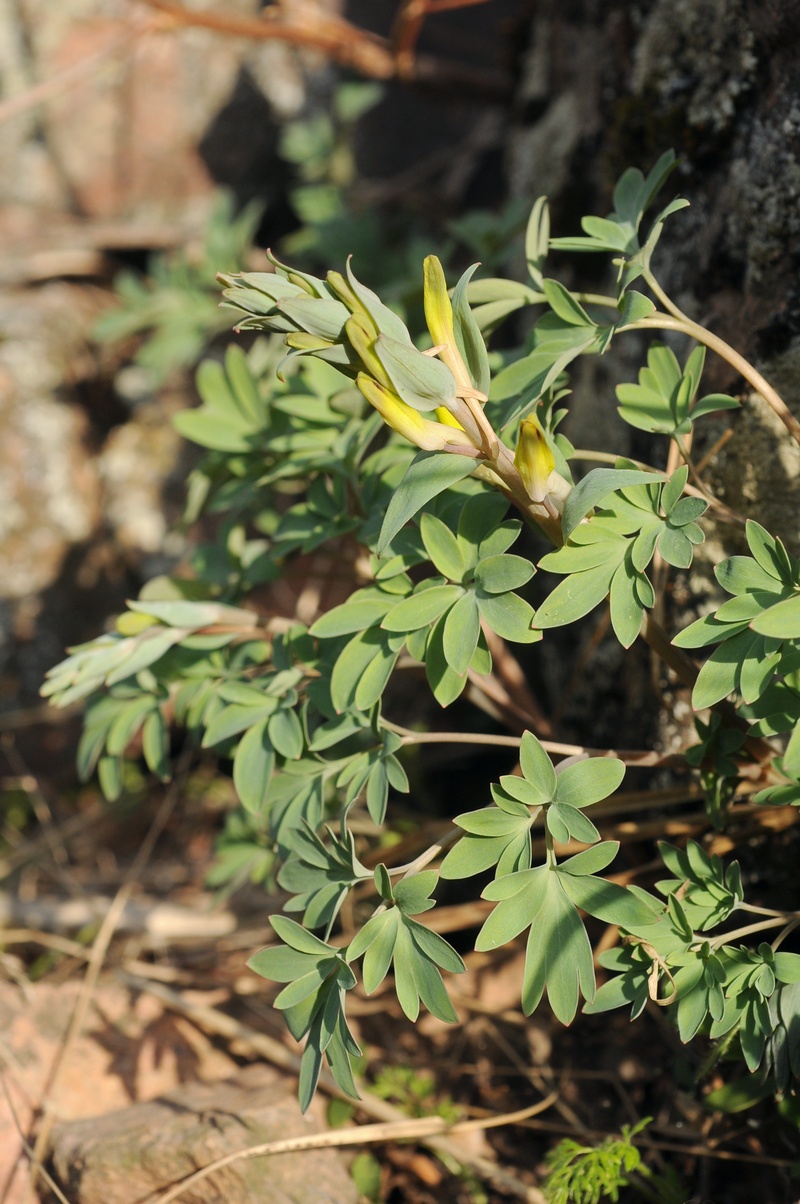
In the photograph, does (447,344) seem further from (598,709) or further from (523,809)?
(598,709)

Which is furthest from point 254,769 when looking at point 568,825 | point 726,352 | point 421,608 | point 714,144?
point 714,144

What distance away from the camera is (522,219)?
212cm

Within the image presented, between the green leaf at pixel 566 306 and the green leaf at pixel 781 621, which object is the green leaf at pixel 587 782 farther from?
the green leaf at pixel 566 306

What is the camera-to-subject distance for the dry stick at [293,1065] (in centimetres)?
155

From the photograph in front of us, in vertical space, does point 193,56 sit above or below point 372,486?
above

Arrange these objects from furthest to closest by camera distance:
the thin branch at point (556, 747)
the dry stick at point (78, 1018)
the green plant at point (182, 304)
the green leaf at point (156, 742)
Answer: the green plant at point (182, 304) < the dry stick at point (78, 1018) < the green leaf at point (156, 742) < the thin branch at point (556, 747)

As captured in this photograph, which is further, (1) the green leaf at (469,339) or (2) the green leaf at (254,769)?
(2) the green leaf at (254,769)

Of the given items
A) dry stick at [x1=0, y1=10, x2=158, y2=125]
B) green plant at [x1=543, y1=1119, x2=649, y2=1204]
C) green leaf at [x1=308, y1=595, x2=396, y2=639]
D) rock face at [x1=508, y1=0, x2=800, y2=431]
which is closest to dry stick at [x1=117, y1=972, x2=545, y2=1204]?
green plant at [x1=543, y1=1119, x2=649, y2=1204]

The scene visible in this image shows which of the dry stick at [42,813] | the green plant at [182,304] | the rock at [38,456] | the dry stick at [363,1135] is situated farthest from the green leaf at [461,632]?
the rock at [38,456]

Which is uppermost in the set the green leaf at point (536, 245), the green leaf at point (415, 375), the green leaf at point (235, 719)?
the green leaf at point (536, 245)

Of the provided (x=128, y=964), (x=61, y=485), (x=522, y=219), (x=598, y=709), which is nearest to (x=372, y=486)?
(x=598, y=709)

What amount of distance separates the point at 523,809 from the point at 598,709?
2.61 ft

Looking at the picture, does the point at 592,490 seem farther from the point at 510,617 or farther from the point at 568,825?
the point at 568,825

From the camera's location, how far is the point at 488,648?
1.23m
